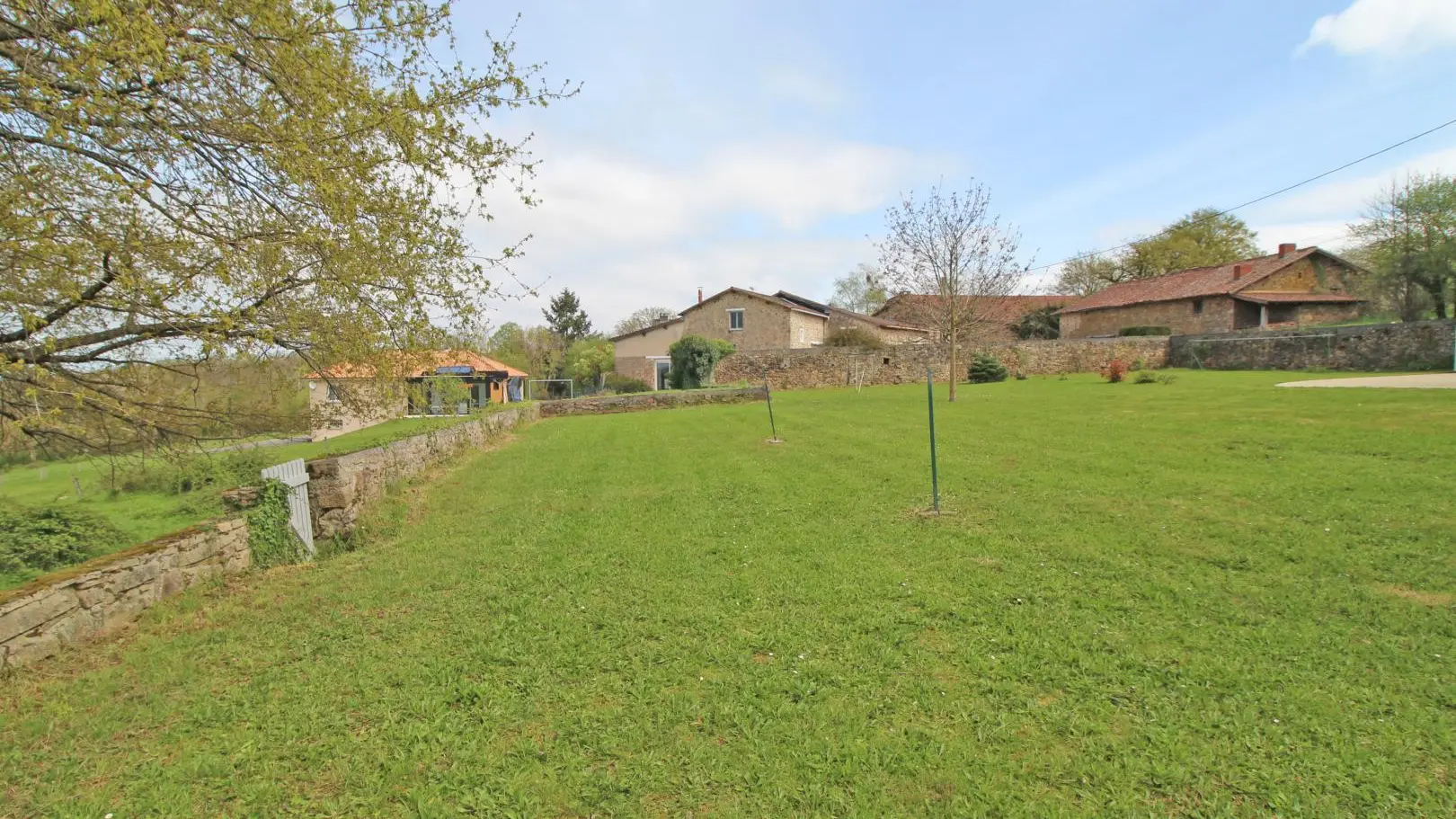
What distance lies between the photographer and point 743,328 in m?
36.6

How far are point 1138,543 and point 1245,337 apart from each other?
27.2 meters

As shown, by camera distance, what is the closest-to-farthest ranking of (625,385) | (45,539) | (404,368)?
(45,539) < (404,368) < (625,385)

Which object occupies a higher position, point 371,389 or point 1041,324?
point 1041,324

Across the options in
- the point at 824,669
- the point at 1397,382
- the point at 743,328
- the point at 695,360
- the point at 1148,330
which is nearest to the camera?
the point at 824,669

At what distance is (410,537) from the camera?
6.99m

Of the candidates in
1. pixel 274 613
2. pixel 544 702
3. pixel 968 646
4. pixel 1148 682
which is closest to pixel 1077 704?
pixel 1148 682

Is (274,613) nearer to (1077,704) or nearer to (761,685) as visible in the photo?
(761,685)

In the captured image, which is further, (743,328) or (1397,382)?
(743,328)

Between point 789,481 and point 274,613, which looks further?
point 789,481

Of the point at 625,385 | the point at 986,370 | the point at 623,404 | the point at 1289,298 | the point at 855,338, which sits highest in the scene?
the point at 1289,298

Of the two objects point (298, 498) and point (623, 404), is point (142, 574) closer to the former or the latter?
point (298, 498)

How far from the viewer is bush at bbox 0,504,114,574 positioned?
4941 millimetres

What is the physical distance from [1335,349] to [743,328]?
83.8 feet

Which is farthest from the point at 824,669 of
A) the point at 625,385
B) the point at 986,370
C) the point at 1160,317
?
the point at 1160,317
